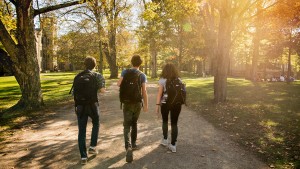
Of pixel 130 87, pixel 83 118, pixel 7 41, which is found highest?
pixel 7 41

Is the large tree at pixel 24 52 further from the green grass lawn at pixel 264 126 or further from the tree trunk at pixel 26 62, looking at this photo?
the green grass lawn at pixel 264 126

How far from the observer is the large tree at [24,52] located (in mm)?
10344

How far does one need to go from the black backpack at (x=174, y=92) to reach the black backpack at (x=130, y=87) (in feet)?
2.40

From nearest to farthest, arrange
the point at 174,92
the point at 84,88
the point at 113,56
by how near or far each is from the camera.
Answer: the point at 84,88
the point at 174,92
the point at 113,56

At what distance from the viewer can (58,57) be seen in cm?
3309

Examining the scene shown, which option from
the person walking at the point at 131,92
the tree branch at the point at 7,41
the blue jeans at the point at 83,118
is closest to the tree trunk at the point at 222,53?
the person walking at the point at 131,92

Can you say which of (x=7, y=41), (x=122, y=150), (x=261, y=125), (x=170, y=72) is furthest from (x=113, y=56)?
(x=170, y=72)

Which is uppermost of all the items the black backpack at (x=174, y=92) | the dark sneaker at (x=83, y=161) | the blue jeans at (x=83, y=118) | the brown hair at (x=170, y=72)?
the brown hair at (x=170, y=72)

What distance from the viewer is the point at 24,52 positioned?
10578 millimetres

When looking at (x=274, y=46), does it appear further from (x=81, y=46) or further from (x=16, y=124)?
(x=16, y=124)

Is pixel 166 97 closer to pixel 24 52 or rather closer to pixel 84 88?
pixel 84 88

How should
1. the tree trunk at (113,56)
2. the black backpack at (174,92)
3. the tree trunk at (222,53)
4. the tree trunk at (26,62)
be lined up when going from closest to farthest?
the black backpack at (174,92) → the tree trunk at (26,62) → the tree trunk at (222,53) → the tree trunk at (113,56)

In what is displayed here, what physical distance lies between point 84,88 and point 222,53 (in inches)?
369

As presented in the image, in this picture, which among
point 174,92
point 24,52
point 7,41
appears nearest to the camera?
point 174,92
